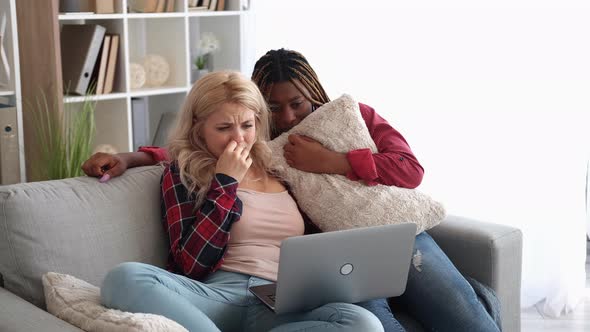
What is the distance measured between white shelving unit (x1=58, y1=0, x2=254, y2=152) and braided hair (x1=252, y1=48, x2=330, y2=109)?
3.50 ft

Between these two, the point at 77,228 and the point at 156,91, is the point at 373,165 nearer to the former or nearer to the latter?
the point at 77,228

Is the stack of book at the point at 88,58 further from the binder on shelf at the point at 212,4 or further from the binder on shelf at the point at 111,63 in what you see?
the binder on shelf at the point at 212,4

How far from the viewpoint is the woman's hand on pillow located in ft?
7.73

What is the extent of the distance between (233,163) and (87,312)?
564 millimetres

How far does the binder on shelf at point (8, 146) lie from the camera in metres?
3.11

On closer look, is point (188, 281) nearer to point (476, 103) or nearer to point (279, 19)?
point (476, 103)

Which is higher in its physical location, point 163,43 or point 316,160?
point 163,43

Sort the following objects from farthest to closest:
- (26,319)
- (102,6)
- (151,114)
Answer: (151,114) < (102,6) < (26,319)

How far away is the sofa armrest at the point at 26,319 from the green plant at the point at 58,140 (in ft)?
4.42

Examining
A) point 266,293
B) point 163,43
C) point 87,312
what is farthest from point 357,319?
point 163,43

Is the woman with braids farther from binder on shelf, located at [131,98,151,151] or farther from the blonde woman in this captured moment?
binder on shelf, located at [131,98,151,151]

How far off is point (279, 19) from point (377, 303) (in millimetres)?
1991

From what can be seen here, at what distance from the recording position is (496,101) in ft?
10.7

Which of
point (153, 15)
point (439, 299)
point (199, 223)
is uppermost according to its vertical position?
point (153, 15)
